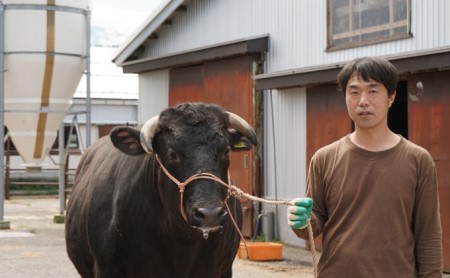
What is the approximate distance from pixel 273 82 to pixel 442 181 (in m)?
3.93

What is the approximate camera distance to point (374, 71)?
417 centimetres

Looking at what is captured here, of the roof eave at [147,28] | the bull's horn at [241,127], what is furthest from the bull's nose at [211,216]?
the roof eave at [147,28]

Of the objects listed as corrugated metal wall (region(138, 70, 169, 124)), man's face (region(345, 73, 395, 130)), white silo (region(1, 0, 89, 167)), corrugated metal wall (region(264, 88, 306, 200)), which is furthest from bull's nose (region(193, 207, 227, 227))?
white silo (region(1, 0, 89, 167))

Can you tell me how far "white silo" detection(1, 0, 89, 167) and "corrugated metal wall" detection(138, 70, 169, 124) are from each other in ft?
5.61

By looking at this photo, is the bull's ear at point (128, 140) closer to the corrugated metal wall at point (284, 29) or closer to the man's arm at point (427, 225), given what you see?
the man's arm at point (427, 225)

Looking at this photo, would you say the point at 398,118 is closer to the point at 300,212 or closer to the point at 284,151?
the point at 284,151

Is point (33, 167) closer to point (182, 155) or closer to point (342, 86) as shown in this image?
point (182, 155)

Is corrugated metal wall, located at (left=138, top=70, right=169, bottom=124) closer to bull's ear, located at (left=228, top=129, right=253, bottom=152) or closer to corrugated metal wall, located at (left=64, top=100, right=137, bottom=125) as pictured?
bull's ear, located at (left=228, top=129, right=253, bottom=152)

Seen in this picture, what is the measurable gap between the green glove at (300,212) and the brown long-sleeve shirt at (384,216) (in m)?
0.17

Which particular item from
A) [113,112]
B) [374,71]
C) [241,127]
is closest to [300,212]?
[374,71]

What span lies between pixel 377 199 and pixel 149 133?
7.09 feet

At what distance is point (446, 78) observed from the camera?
456 inches

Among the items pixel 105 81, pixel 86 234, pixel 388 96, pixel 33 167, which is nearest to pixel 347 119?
pixel 86 234

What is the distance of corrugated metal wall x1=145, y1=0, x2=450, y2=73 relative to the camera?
1203cm
